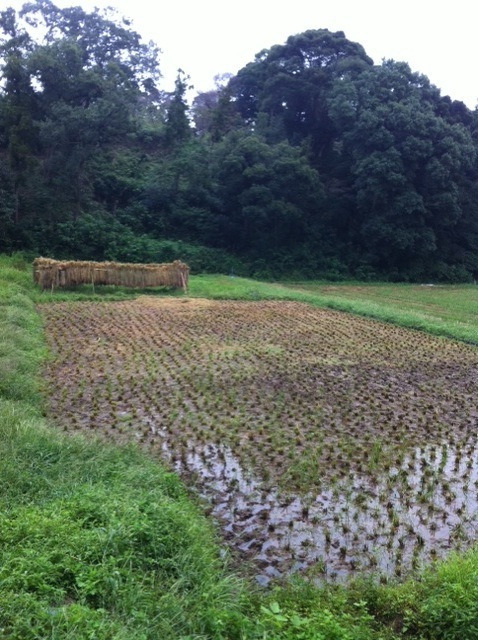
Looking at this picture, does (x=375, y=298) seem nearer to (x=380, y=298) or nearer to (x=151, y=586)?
(x=380, y=298)

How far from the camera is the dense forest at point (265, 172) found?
26.7m

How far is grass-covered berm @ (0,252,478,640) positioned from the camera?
3133 mm

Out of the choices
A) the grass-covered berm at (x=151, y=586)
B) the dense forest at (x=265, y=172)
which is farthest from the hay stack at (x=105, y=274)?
the grass-covered berm at (x=151, y=586)

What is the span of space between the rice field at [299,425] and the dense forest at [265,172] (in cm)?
1515

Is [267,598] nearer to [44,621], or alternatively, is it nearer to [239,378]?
[44,621]

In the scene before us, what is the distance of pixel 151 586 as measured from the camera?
3477 millimetres

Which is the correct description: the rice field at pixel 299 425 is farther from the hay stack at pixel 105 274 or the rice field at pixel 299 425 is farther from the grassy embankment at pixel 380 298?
the hay stack at pixel 105 274

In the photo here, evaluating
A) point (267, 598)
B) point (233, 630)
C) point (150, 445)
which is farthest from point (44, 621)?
point (150, 445)

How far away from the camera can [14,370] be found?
8102mm

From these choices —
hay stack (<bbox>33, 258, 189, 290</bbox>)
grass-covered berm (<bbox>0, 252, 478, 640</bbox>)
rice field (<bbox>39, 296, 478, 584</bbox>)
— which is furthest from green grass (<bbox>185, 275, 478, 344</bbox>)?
grass-covered berm (<bbox>0, 252, 478, 640</bbox>)

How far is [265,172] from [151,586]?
87.1ft

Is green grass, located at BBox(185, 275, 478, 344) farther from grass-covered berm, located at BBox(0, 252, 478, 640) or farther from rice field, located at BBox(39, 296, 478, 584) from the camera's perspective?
grass-covered berm, located at BBox(0, 252, 478, 640)

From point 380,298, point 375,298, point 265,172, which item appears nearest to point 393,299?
point 380,298

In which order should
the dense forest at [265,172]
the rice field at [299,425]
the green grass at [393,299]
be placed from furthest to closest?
1. the dense forest at [265,172]
2. the green grass at [393,299]
3. the rice field at [299,425]
